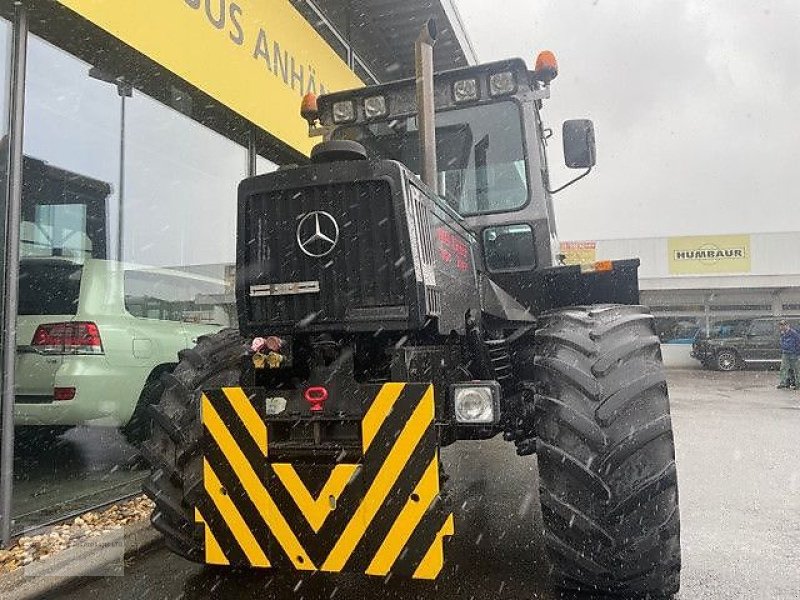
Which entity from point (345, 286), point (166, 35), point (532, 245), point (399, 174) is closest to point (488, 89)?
point (532, 245)

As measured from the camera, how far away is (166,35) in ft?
15.6

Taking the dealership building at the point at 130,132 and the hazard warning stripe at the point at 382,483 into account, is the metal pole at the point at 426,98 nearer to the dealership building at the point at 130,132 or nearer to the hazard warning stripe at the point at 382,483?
the hazard warning stripe at the point at 382,483

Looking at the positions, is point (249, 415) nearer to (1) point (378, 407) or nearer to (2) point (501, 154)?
(1) point (378, 407)

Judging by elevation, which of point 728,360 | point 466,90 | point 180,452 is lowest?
point 728,360

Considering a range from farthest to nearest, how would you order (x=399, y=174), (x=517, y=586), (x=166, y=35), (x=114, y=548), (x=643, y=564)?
1. (x=166, y=35)
2. (x=114, y=548)
3. (x=517, y=586)
4. (x=399, y=174)
5. (x=643, y=564)

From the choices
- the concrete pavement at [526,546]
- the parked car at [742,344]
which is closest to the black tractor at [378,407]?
the concrete pavement at [526,546]

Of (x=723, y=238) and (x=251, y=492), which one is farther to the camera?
(x=723, y=238)

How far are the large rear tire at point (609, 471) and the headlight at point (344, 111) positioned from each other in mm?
2599

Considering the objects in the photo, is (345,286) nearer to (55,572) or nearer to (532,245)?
(532,245)

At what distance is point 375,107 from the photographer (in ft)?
15.3

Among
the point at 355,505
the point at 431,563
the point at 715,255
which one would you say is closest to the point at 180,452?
the point at 355,505

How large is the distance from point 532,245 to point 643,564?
81.5 inches

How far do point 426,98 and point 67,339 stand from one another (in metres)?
3.20

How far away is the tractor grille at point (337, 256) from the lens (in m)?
2.86
